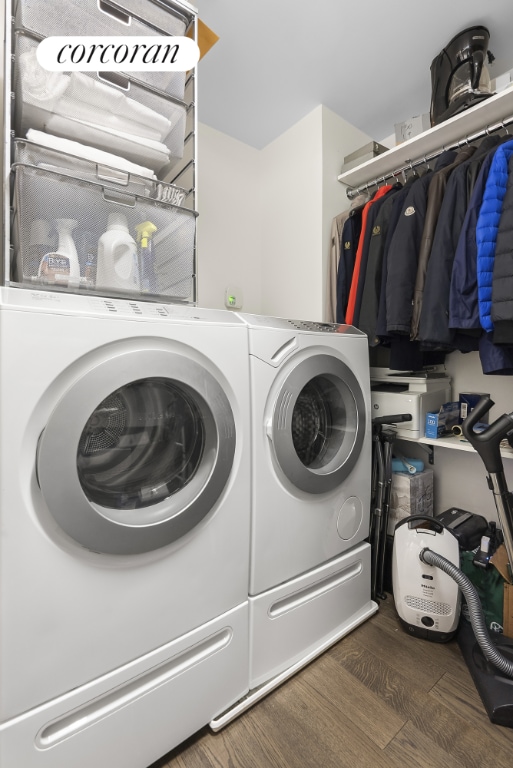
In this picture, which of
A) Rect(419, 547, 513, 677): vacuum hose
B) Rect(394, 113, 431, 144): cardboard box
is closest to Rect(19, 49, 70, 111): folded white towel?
Rect(394, 113, 431, 144): cardboard box

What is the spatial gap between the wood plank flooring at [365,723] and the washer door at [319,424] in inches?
24.0

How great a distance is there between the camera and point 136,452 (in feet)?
3.00

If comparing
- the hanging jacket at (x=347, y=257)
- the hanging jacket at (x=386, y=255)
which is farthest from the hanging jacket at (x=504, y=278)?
the hanging jacket at (x=347, y=257)

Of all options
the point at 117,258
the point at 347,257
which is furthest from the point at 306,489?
the point at 347,257

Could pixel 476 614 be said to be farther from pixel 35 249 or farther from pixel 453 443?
pixel 35 249

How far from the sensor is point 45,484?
2.35ft

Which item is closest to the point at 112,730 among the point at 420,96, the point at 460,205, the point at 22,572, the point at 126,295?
the point at 22,572

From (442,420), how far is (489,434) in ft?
1.93

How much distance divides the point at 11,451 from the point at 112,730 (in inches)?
27.1

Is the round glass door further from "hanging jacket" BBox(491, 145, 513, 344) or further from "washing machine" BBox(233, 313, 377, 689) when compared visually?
"hanging jacket" BBox(491, 145, 513, 344)

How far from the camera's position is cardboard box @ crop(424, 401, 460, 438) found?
158 cm

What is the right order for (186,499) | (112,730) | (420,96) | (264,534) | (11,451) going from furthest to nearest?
(420,96) < (264,534) < (186,499) < (112,730) < (11,451)

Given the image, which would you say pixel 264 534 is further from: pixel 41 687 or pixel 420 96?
pixel 420 96

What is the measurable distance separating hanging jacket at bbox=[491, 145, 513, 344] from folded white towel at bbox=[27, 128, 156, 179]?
1.17 meters
